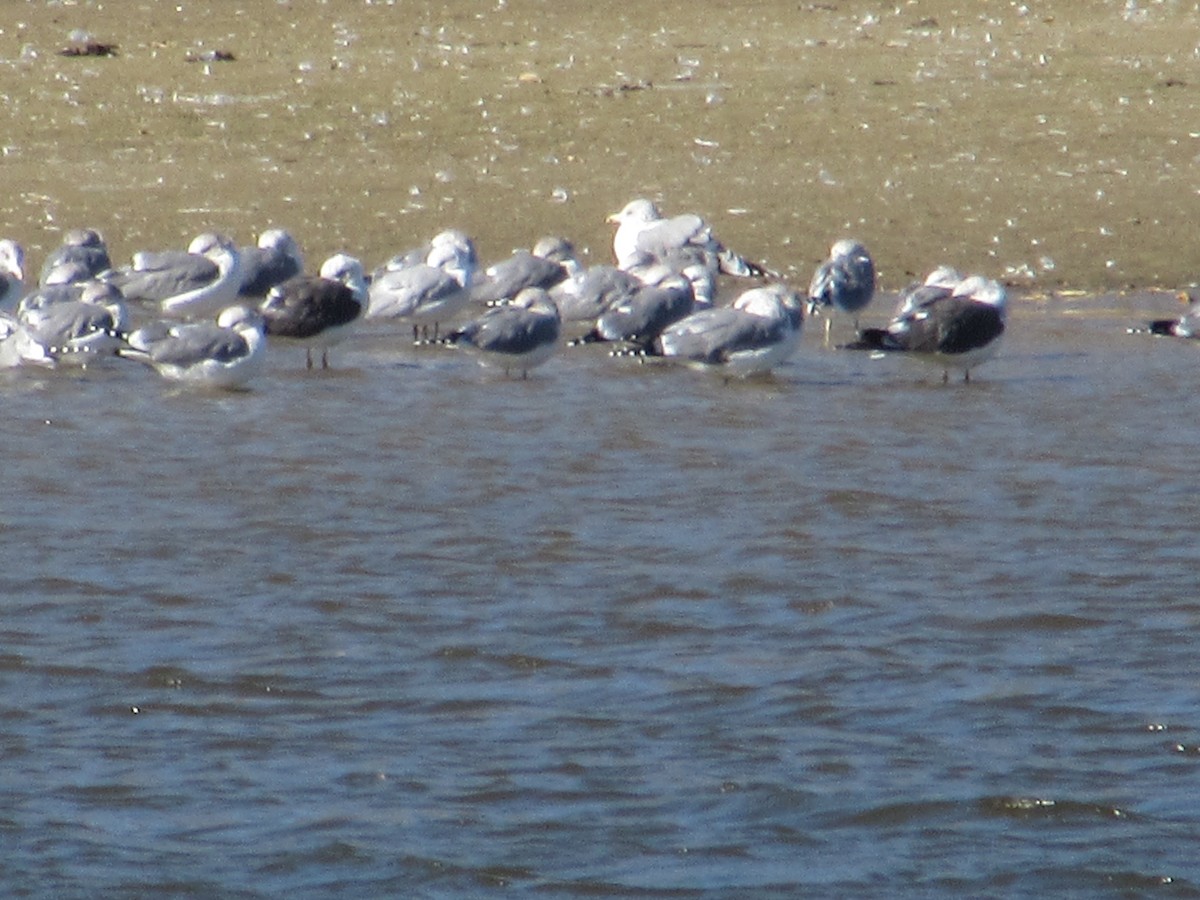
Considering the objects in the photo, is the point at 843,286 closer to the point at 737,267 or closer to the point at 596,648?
the point at 737,267

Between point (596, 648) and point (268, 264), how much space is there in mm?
6694

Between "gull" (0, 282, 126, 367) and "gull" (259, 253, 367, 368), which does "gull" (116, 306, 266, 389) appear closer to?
"gull" (0, 282, 126, 367)

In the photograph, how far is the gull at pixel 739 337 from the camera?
10.3 m

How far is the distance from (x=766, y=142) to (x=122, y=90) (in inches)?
182

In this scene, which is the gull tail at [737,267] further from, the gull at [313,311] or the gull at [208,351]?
the gull at [208,351]

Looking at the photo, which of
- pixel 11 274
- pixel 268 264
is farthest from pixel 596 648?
pixel 11 274

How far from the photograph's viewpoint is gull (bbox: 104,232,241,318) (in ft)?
38.3

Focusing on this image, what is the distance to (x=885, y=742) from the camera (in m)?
5.17

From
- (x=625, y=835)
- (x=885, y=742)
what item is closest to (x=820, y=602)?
(x=885, y=742)

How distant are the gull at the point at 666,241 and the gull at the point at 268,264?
1.77 m

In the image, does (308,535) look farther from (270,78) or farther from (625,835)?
(270,78)

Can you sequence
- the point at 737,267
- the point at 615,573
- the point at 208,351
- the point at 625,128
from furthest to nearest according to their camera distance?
1. the point at 625,128
2. the point at 737,267
3. the point at 208,351
4. the point at 615,573

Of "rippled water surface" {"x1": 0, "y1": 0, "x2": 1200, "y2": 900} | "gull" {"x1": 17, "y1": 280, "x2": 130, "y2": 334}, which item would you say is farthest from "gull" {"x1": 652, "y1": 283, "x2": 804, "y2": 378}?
"gull" {"x1": 17, "y1": 280, "x2": 130, "y2": 334}

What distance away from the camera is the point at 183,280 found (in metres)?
11.7
